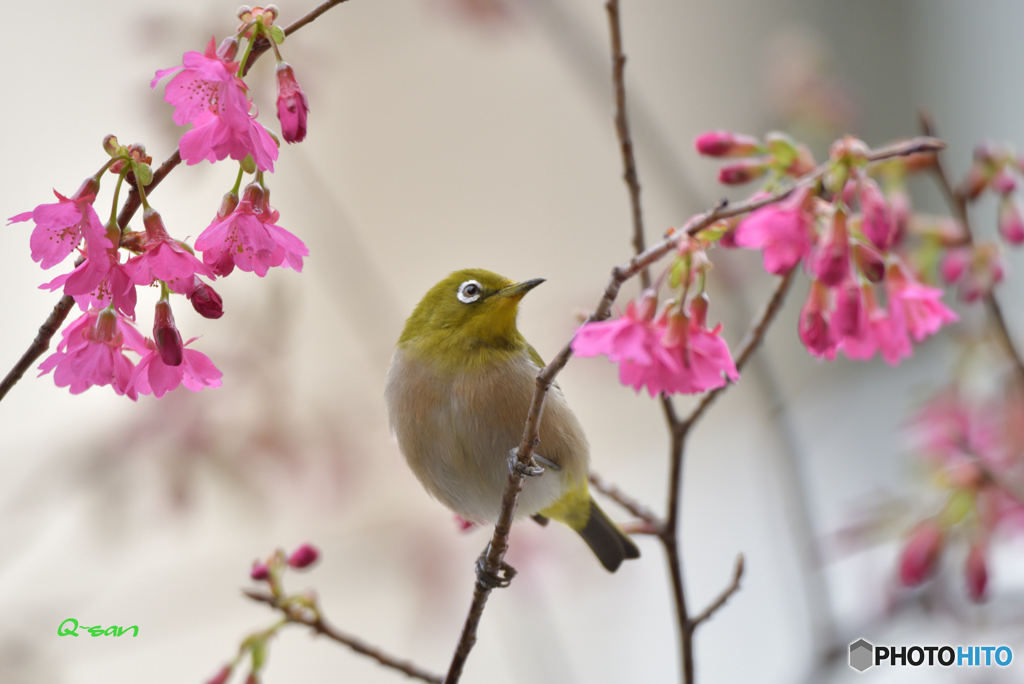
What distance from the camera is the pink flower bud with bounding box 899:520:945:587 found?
1.09 m

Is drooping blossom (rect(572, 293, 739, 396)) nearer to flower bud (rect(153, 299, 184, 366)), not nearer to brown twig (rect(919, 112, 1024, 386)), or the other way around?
flower bud (rect(153, 299, 184, 366))

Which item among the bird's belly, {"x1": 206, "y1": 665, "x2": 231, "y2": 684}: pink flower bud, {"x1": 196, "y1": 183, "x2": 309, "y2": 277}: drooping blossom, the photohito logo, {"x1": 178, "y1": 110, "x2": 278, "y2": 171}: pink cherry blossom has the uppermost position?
{"x1": 178, "y1": 110, "x2": 278, "y2": 171}: pink cherry blossom

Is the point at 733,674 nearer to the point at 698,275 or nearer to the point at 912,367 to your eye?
the point at 912,367

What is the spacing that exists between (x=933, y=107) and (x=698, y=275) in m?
4.09

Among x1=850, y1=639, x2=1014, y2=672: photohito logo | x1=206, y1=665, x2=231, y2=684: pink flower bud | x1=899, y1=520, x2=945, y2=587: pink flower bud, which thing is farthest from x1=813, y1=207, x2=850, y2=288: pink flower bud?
x1=850, y1=639, x2=1014, y2=672: photohito logo

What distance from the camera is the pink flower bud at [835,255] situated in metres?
0.66

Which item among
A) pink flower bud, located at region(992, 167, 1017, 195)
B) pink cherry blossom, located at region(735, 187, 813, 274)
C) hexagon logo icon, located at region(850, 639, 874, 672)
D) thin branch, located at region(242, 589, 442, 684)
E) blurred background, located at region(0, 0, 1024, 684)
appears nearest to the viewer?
pink cherry blossom, located at region(735, 187, 813, 274)

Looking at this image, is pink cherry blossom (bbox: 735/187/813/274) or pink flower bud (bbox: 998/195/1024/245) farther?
pink flower bud (bbox: 998/195/1024/245)

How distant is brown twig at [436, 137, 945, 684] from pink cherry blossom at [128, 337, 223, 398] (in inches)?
11.0

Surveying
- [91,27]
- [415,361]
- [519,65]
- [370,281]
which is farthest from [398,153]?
[415,361]

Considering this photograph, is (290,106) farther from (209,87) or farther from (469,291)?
(469,291)

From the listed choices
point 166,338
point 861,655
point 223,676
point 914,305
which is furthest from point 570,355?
point 861,655

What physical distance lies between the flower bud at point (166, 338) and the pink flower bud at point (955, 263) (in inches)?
39.9

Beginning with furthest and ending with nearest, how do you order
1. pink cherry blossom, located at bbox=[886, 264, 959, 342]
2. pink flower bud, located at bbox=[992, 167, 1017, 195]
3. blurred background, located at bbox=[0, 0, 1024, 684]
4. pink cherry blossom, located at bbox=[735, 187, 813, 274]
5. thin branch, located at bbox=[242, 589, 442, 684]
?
blurred background, located at bbox=[0, 0, 1024, 684] → pink flower bud, located at bbox=[992, 167, 1017, 195] → thin branch, located at bbox=[242, 589, 442, 684] → pink cherry blossom, located at bbox=[886, 264, 959, 342] → pink cherry blossom, located at bbox=[735, 187, 813, 274]
